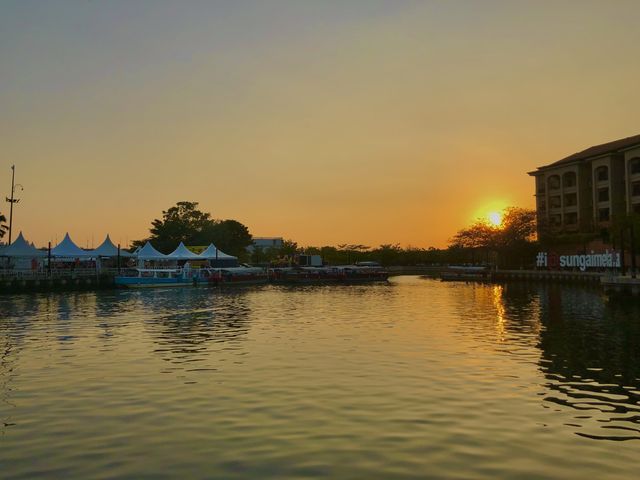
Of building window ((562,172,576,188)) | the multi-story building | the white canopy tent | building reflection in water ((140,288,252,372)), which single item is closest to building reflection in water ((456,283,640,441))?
building reflection in water ((140,288,252,372))

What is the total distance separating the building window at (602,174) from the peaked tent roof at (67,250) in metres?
88.4

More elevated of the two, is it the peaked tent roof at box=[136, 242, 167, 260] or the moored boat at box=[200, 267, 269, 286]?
the peaked tent roof at box=[136, 242, 167, 260]

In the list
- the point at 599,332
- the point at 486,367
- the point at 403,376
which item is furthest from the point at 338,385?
the point at 599,332

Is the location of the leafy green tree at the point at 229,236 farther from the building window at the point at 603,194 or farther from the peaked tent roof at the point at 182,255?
the building window at the point at 603,194

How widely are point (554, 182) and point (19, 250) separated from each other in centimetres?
9865

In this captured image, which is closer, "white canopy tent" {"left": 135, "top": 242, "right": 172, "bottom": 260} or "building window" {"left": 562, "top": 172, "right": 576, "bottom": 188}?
"white canopy tent" {"left": 135, "top": 242, "right": 172, "bottom": 260}

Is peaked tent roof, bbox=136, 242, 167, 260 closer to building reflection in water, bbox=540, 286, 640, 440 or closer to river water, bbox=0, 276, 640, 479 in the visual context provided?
river water, bbox=0, 276, 640, 479

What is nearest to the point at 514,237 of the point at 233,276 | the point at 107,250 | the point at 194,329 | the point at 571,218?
the point at 571,218

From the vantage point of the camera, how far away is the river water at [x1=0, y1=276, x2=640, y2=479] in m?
11.3

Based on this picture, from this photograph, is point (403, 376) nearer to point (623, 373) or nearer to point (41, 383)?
point (623, 373)

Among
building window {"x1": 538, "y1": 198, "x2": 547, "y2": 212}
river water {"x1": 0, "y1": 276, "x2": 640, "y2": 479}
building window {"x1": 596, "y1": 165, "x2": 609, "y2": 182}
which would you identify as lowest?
river water {"x1": 0, "y1": 276, "x2": 640, "y2": 479}

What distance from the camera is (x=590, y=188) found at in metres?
111

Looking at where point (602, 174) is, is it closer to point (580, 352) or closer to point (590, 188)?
point (590, 188)

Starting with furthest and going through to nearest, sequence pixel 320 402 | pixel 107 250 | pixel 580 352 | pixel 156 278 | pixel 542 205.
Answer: pixel 542 205
pixel 107 250
pixel 156 278
pixel 580 352
pixel 320 402
